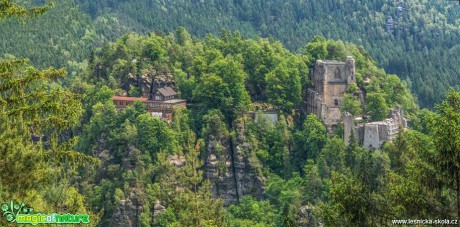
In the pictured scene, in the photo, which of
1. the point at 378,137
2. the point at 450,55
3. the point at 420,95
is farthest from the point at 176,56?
the point at 450,55

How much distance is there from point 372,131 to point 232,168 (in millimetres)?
15013

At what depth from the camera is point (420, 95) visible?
160 meters

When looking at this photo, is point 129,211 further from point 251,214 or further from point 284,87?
point 284,87

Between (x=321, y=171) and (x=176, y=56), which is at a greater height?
(x=176, y=56)

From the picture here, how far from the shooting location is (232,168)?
94.8m

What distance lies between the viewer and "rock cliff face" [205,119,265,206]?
307 ft

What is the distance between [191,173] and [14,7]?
2145 inches

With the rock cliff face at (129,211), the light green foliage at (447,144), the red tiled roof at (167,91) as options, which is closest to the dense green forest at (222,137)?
the rock cliff face at (129,211)

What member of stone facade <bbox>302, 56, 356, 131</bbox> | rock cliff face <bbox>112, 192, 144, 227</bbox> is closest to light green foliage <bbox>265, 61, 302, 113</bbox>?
stone facade <bbox>302, 56, 356, 131</bbox>

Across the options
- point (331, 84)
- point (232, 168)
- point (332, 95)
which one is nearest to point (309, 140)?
point (332, 95)

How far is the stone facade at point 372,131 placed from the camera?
87.0m

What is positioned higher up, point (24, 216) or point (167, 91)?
point (167, 91)

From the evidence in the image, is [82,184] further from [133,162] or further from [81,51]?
[81,51]

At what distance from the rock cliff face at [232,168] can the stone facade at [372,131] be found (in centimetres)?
1003
